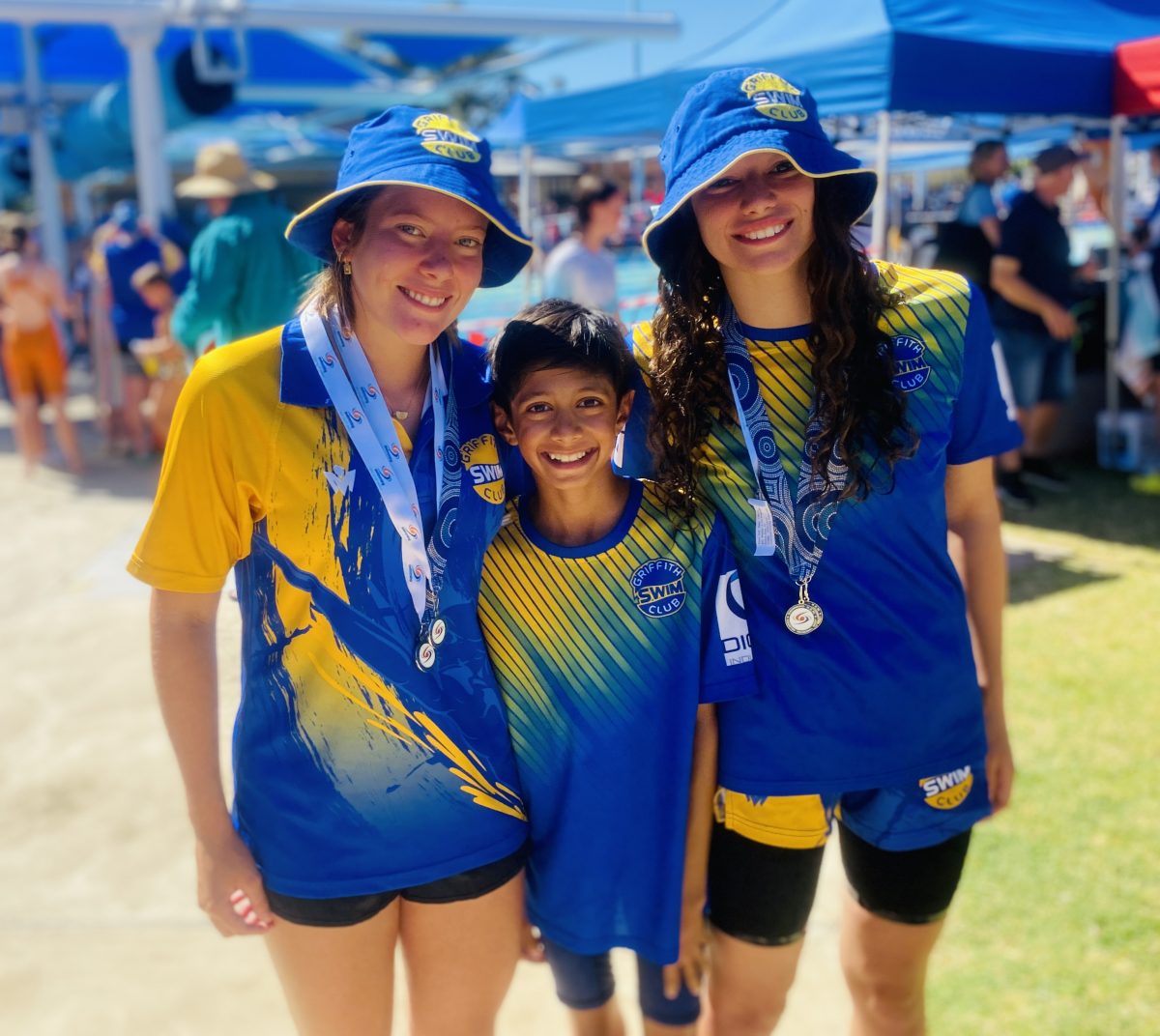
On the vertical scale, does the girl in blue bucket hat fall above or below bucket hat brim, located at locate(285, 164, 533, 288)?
below

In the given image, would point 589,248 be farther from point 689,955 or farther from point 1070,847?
point 689,955

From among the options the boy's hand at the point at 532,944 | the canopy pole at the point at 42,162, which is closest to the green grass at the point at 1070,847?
the boy's hand at the point at 532,944

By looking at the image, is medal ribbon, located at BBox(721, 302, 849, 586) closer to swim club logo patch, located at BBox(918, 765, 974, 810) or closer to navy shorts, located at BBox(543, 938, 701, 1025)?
swim club logo patch, located at BBox(918, 765, 974, 810)

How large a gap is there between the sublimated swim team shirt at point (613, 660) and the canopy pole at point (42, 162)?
12.4 meters

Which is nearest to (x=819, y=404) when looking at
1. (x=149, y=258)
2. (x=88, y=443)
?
(x=149, y=258)

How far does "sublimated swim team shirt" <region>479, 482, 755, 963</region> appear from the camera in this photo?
69.3 inches

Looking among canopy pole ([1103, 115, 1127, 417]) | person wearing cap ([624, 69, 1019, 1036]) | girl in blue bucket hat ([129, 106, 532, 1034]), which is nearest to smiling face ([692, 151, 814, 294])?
person wearing cap ([624, 69, 1019, 1036])

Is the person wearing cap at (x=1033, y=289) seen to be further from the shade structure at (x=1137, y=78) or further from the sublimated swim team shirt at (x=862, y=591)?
the sublimated swim team shirt at (x=862, y=591)

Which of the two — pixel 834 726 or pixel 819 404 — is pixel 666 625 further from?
pixel 819 404

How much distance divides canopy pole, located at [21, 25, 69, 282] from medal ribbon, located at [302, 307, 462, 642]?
12.3m

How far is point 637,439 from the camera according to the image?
188 centimetres

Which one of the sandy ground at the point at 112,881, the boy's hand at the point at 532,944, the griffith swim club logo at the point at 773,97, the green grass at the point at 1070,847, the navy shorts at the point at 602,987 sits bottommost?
the sandy ground at the point at 112,881

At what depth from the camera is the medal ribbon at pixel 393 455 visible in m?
1.61

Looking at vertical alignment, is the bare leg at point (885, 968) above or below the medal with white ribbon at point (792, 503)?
below
